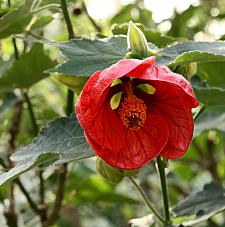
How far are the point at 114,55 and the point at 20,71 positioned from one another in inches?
16.1

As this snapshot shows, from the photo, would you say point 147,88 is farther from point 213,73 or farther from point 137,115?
point 213,73

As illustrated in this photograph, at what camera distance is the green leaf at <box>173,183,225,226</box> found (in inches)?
45.4

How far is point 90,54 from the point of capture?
902mm

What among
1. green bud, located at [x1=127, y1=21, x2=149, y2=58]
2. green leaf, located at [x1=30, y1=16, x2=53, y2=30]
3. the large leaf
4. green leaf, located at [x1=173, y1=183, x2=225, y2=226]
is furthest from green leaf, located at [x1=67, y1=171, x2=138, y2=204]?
green bud, located at [x1=127, y1=21, x2=149, y2=58]

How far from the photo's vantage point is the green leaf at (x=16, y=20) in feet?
3.28

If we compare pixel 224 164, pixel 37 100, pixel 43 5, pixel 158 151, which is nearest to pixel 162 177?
pixel 158 151

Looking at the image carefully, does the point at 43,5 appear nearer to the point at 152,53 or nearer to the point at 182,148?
the point at 152,53

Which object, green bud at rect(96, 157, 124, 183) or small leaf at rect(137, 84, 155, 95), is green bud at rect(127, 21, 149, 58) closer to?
small leaf at rect(137, 84, 155, 95)

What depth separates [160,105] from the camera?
2.95 ft

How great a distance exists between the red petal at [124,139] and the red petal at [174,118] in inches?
0.4

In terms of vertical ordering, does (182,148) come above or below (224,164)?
above

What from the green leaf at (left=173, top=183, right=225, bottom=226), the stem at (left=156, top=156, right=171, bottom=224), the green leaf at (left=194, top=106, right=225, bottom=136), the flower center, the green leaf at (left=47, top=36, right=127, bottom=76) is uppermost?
the green leaf at (left=47, top=36, right=127, bottom=76)

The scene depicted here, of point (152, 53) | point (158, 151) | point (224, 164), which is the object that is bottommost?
point (224, 164)

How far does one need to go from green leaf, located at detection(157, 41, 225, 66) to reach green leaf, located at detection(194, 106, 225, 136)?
1.60ft
